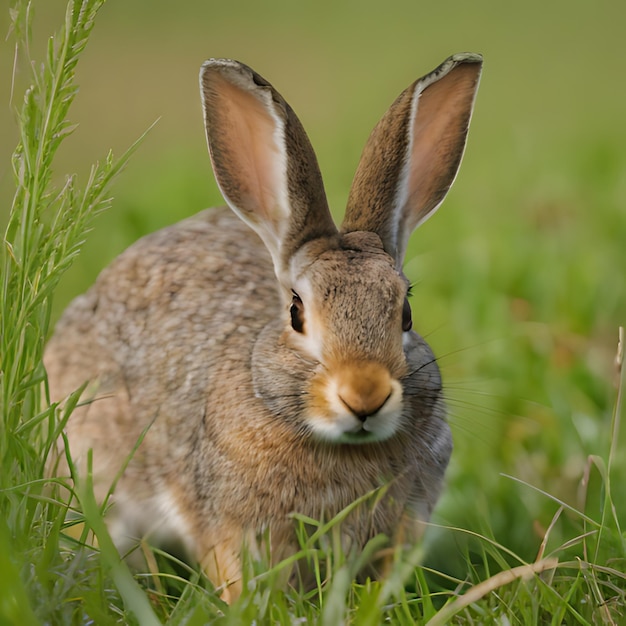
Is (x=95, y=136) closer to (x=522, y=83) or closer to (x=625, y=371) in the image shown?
(x=522, y=83)

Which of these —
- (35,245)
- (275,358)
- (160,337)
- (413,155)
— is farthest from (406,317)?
(35,245)

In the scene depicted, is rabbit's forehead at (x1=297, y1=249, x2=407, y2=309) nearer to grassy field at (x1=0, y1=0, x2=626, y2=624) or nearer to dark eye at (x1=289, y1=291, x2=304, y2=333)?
dark eye at (x1=289, y1=291, x2=304, y2=333)

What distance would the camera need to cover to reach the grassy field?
266 centimetres

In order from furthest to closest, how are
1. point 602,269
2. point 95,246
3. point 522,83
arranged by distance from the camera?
point 522,83 → point 95,246 → point 602,269

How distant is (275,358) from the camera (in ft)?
10.6

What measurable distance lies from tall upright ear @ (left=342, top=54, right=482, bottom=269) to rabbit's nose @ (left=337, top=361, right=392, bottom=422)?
70 centimetres

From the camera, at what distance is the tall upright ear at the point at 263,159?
3268 millimetres

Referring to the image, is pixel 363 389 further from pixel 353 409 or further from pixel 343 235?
pixel 343 235

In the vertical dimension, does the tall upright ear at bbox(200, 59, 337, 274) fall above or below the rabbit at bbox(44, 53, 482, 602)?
above

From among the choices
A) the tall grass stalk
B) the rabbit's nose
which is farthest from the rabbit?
the tall grass stalk

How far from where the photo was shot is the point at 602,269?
554 cm

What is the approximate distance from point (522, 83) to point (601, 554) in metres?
7.39

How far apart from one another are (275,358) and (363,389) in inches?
19.5

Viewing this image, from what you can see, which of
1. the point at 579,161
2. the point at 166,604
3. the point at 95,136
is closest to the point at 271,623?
the point at 166,604
